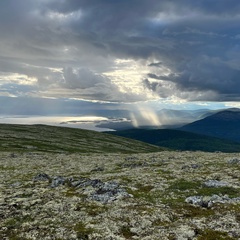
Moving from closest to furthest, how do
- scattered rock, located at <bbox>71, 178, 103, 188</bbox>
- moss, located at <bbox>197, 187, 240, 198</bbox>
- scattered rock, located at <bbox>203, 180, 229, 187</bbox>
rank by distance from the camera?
moss, located at <bbox>197, 187, 240, 198</bbox>, scattered rock, located at <bbox>203, 180, 229, 187</bbox>, scattered rock, located at <bbox>71, 178, 103, 188</bbox>

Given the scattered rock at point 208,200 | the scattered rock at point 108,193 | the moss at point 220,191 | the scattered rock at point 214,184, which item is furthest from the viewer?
the scattered rock at point 214,184

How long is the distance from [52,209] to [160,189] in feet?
45.7

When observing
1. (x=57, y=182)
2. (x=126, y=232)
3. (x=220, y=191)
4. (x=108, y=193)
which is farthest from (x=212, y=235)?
(x=57, y=182)

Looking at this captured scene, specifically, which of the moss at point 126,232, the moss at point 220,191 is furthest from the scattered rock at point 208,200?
the moss at point 126,232

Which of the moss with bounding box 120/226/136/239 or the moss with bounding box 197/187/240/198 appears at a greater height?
the moss with bounding box 197/187/240/198

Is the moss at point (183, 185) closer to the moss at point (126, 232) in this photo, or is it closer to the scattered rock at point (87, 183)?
the scattered rock at point (87, 183)

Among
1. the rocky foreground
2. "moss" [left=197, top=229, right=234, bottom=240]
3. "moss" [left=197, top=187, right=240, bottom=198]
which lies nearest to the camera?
"moss" [left=197, top=229, right=234, bottom=240]

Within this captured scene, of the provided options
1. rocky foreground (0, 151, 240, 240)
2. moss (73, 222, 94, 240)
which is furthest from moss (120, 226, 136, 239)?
moss (73, 222, 94, 240)

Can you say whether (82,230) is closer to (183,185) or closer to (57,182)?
(183,185)

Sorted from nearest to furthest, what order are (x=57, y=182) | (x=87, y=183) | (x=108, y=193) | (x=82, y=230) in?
(x=82, y=230)
(x=108, y=193)
(x=87, y=183)
(x=57, y=182)

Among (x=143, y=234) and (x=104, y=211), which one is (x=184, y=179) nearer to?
(x=104, y=211)

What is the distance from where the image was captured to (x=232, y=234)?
20906 mm

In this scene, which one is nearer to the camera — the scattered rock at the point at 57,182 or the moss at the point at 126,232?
the moss at the point at 126,232

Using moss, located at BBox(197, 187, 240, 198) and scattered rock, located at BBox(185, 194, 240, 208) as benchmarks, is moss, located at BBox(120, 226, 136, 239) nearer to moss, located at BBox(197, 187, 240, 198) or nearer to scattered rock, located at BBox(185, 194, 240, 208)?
scattered rock, located at BBox(185, 194, 240, 208)
